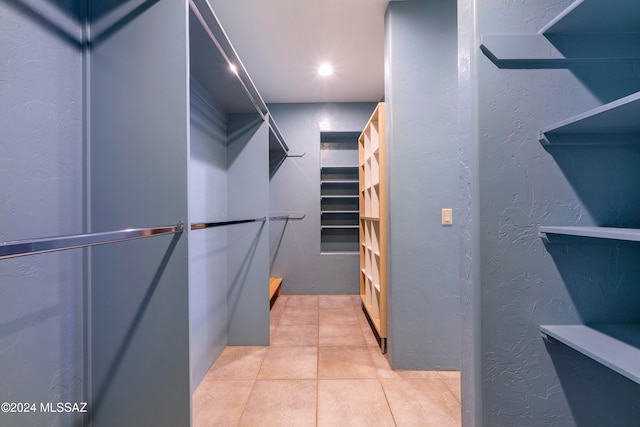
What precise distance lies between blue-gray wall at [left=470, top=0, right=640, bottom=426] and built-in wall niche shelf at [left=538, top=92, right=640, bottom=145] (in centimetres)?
3

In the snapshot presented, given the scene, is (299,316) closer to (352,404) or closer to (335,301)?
(335,301)

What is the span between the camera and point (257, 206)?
2133 millimetres

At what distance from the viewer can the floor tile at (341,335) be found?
2.21 meters

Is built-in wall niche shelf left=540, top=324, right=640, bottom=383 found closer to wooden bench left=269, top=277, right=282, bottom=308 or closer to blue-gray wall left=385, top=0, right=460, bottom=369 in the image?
blue-gray wall left=385, top=0, right=460, bottom=369

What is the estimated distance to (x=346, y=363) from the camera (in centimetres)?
189

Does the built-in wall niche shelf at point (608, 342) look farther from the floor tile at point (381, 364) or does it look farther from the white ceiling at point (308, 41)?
the white ceiling at point (308, 41)

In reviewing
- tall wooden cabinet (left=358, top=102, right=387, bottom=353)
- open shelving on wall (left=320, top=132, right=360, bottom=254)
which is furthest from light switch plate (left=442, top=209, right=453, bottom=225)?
open shelving on wall (left=320, top=132, right=360, bottom=254)

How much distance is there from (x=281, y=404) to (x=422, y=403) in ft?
2.66

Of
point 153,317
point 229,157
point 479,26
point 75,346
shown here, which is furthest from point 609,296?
point 229,157

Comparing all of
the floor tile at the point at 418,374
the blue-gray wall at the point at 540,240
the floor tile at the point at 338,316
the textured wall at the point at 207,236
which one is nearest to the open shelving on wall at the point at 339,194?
the floor tile at the point at 338,316

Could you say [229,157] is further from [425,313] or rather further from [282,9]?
[425,313]

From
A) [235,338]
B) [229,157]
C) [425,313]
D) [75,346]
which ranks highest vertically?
[229,157]

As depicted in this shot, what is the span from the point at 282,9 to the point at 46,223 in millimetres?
2018

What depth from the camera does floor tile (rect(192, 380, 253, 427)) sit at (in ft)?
4.49
